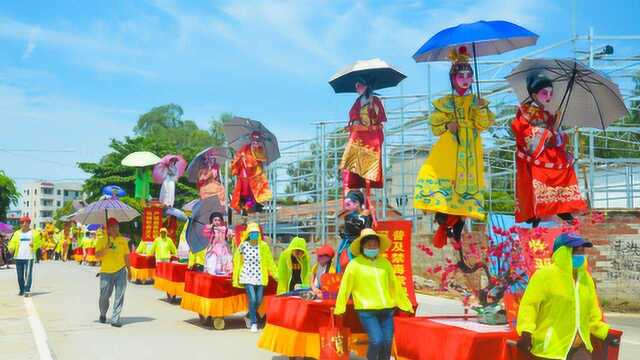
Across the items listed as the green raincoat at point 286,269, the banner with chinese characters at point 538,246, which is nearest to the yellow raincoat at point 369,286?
the banner with chinese characters at point 538,246

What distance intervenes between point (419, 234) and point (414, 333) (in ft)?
37.8

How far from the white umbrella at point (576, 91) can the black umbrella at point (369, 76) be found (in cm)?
196

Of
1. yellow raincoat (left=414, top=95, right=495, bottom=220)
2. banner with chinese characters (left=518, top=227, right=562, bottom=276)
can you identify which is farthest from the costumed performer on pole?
banner with chinese characters (left=518, top=227, right=562, bottom=276)

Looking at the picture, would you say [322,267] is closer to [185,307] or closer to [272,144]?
[185,307]

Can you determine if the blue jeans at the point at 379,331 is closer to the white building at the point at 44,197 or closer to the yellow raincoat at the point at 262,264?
the yellow raincoat at the point at 262,264

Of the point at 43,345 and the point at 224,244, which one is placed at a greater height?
the point at 224,244

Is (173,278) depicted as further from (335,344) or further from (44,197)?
(44,197)

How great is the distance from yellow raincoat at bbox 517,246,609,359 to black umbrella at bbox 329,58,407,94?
4244 millimetres

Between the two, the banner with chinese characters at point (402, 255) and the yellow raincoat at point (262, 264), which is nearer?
the banner with chinese characters at point (402, 255)

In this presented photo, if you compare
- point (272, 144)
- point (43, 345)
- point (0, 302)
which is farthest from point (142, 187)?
point (43, 345)

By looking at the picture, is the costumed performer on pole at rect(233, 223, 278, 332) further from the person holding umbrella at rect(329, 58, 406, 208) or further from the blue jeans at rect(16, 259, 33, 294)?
the blue jeans at rect(16, 259, 33, 294)

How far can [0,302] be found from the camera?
16.4 metres

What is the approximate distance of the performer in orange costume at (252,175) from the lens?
568 inches

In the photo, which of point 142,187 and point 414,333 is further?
point 142,187
